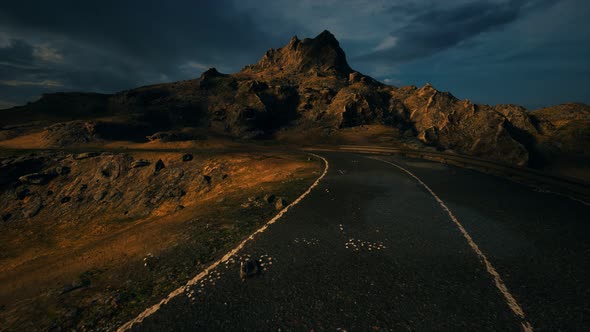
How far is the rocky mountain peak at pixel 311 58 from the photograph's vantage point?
99875 mm

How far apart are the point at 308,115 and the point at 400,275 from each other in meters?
66.1

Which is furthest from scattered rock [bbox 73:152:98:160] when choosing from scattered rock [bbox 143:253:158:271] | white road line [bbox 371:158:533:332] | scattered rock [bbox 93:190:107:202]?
white road line [bbox 371:158:533:332]

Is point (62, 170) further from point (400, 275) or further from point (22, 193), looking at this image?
point (400, 275)

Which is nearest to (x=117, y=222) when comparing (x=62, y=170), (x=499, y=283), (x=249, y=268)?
(x=62, y=170)

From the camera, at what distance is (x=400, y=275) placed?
5492 mm

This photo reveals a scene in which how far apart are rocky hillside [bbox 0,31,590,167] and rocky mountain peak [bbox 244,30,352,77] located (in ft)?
27.7

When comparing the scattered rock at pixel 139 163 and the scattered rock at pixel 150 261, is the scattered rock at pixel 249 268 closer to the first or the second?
the scattered rock at pixel 150 261

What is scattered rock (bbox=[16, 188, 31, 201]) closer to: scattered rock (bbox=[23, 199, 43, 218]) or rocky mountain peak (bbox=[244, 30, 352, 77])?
scattered rock (bbox=[23, 199, 43, 218])

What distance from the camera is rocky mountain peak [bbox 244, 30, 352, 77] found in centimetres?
9988

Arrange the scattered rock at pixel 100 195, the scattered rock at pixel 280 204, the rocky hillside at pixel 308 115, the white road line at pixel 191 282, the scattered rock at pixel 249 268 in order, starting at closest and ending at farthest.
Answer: the white road line at pixel 191 282
the scattered rock at pixel 249 268
the scattered rock at pixel 280 204
the scattered rock at pixel 100 195
the rocky hillside at pixel 308 115

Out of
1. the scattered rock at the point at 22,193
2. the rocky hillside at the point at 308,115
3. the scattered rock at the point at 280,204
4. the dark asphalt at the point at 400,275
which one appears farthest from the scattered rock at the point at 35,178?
the dark asphalt at the point at 400,275

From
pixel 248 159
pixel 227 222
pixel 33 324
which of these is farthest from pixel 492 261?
pixel 248 159

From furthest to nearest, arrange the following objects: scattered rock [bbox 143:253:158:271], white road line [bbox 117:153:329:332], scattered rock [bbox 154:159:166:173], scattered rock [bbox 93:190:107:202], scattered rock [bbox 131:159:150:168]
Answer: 1. scattered rock [bbox 131:159:150:168]
2. scattered rock [bbox 154:159:166:173]
3. scattered rock [bbox 93:190:107:202]
4. scattered rock [bbox 143:253:158:271]
5. white road line [bbox 117:153:329:332]

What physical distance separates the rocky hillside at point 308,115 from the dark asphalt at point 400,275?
1807 inches
